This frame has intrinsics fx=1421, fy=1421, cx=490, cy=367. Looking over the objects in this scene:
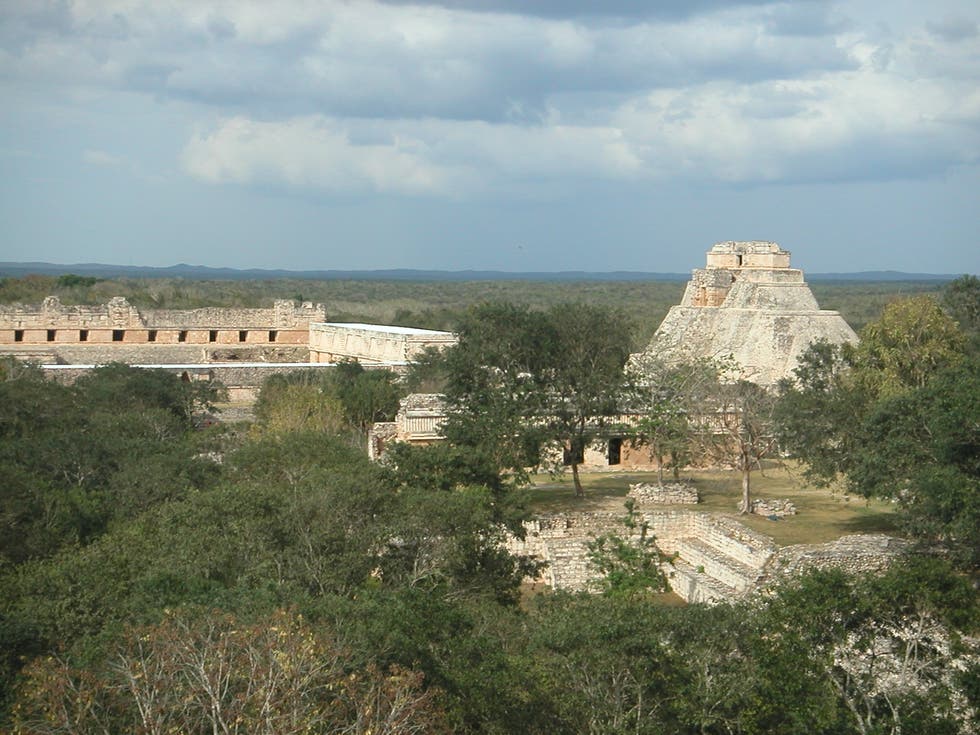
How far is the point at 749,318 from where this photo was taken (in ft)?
86.6

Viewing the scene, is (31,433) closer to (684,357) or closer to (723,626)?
(684,357)

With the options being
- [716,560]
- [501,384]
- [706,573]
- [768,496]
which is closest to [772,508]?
[768,496]

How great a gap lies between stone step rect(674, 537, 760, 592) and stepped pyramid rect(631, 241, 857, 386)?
6.74m

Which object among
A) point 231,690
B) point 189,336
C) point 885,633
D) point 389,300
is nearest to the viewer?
point 231,690

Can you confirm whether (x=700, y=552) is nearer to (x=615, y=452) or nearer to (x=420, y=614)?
(x=615, y=452)

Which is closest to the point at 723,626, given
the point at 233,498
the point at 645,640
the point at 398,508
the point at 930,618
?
the point at 645,640

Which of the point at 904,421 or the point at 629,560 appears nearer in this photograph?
the point at 629,560

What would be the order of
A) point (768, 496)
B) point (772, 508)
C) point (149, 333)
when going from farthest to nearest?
point (149, 333) < point (768, 496) < point (772, 508)

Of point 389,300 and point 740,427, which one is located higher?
point 740,427

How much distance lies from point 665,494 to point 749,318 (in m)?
8.15

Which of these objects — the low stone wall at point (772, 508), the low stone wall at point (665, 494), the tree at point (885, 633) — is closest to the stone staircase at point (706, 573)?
the low stone wall at point (772, 508)

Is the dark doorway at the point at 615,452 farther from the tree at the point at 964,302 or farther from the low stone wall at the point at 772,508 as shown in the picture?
the tree at the point at 964,302

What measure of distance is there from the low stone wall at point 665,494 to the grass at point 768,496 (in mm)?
190

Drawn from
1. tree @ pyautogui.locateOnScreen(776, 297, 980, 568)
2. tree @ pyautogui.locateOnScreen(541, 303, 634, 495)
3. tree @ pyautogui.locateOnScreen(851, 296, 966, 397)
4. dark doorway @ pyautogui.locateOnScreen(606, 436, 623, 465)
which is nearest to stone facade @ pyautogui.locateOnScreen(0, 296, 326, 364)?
dark doorway @ pyautogui.locateOnScreen(606, 436, 623, 465)
